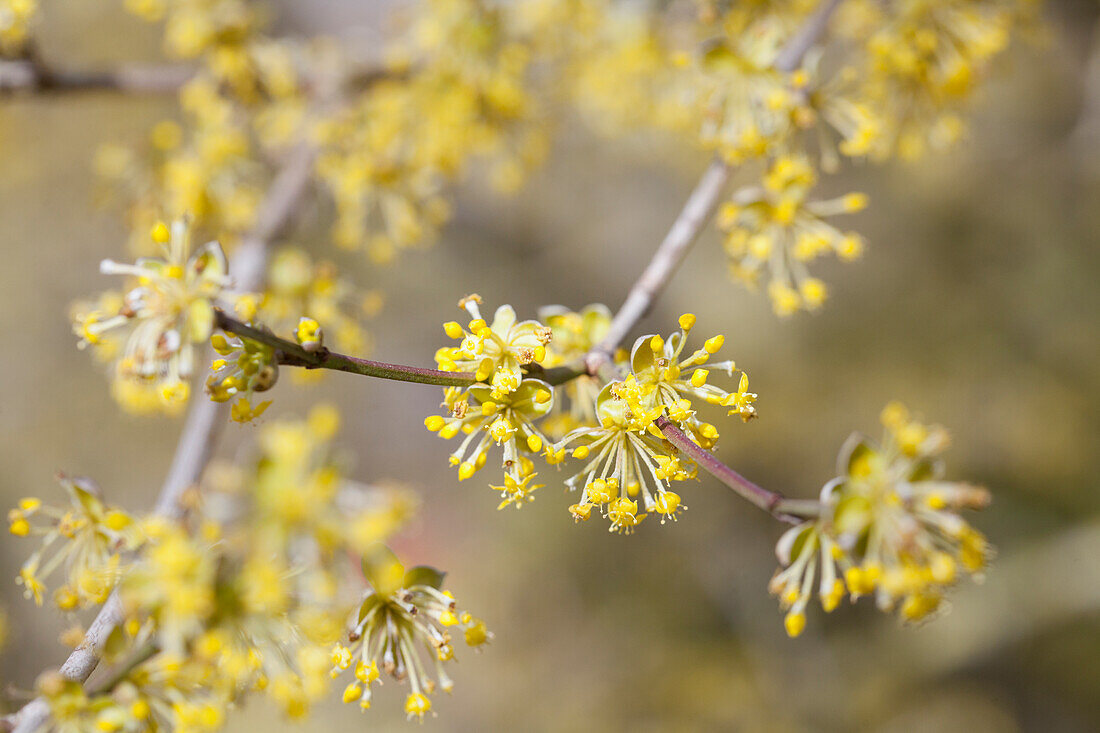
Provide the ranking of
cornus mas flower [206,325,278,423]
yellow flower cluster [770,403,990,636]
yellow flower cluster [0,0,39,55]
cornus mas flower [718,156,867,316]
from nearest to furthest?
yellow flower cluster [770,403,990,636], cornus mas flower [206,325,278,423], cornus mas flower [718,156,867,316], yellow flower cluster [0,0,39,55]

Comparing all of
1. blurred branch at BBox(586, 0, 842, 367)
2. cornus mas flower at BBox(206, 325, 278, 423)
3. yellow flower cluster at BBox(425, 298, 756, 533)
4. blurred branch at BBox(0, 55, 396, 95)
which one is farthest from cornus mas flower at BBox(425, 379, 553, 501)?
blurred branch at BBox(0, 55, 396, 95)

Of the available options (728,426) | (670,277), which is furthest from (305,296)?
(728,426)

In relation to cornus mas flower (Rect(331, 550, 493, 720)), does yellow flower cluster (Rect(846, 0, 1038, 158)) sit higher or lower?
higher

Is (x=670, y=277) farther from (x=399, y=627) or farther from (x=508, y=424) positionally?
(x=399, y=627)

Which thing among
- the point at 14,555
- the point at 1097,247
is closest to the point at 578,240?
the point at 1097,247

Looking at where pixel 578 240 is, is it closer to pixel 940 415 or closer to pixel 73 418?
pixel 940 415

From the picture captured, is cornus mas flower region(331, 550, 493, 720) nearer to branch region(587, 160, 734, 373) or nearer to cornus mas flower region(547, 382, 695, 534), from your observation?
cornus mas flower region(547, 382, 695, 534)
